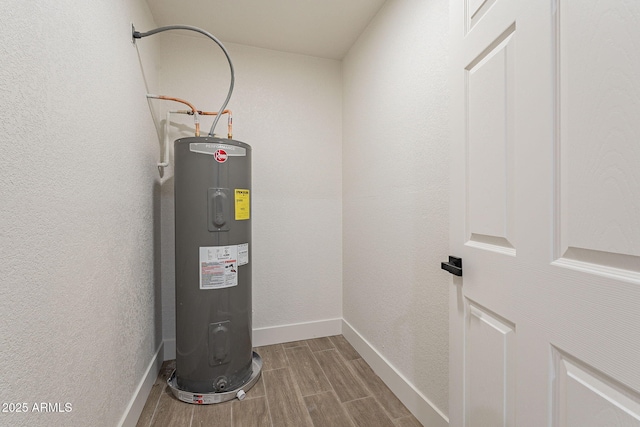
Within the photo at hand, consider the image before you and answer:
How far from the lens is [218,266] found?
1605mm

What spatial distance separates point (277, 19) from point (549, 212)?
78.8 inches

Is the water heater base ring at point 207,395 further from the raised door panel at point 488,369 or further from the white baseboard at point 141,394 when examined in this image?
the raised door panel at point 488,369

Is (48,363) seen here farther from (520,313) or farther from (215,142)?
(520,313)

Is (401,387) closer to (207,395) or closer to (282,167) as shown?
(207,395)

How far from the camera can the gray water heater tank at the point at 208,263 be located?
1571mm

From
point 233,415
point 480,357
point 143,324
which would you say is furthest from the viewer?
point 143,324

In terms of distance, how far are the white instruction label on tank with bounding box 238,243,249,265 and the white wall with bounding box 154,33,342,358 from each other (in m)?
0.52

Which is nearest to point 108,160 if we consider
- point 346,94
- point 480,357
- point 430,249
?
point 430,249

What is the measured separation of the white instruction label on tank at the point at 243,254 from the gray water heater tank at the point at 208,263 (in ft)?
0.04

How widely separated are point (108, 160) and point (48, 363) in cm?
77

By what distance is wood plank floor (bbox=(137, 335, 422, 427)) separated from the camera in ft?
4.76

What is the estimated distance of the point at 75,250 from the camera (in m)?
0.94

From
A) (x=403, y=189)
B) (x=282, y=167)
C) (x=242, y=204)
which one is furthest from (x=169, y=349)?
(x=403, y=189)

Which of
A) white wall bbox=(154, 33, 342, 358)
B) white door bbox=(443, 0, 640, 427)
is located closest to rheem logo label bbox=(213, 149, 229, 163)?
white wall bbox=(154, 33, 342, 358)
